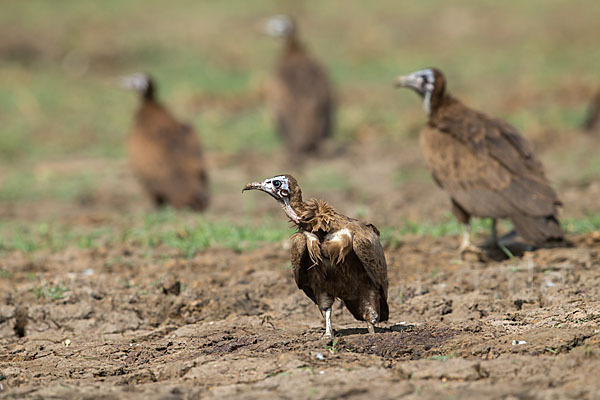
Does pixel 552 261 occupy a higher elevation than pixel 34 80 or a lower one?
lower

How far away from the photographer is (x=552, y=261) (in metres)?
6.18

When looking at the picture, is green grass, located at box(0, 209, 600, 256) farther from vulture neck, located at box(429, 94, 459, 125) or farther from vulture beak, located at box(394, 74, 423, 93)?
vulture beak, located at box(394, 74, 423, 93)

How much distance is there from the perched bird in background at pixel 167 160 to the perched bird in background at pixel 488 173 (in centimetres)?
336

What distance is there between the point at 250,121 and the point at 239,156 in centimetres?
207

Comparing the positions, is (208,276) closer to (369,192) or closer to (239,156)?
(369,192)

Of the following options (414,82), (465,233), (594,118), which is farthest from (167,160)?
(594,118)

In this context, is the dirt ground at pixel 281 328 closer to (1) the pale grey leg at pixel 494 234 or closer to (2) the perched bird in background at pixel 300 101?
(1) the pale grey leg at pixel 494 234

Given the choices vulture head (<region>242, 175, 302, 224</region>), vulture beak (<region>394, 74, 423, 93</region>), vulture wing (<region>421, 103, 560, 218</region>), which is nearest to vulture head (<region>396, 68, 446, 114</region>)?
vulture beak (<region>394, 74, 423, 93</region>)

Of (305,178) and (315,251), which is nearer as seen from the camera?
(315,251)

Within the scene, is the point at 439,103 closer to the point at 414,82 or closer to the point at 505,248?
the point at 414,82

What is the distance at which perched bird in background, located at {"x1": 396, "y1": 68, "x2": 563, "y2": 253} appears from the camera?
6359mm

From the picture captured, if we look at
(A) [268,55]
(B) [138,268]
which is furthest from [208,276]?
(A) [268,55]

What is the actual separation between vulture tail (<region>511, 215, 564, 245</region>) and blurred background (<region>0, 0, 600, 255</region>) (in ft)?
2.73

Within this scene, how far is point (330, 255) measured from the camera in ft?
15.5
